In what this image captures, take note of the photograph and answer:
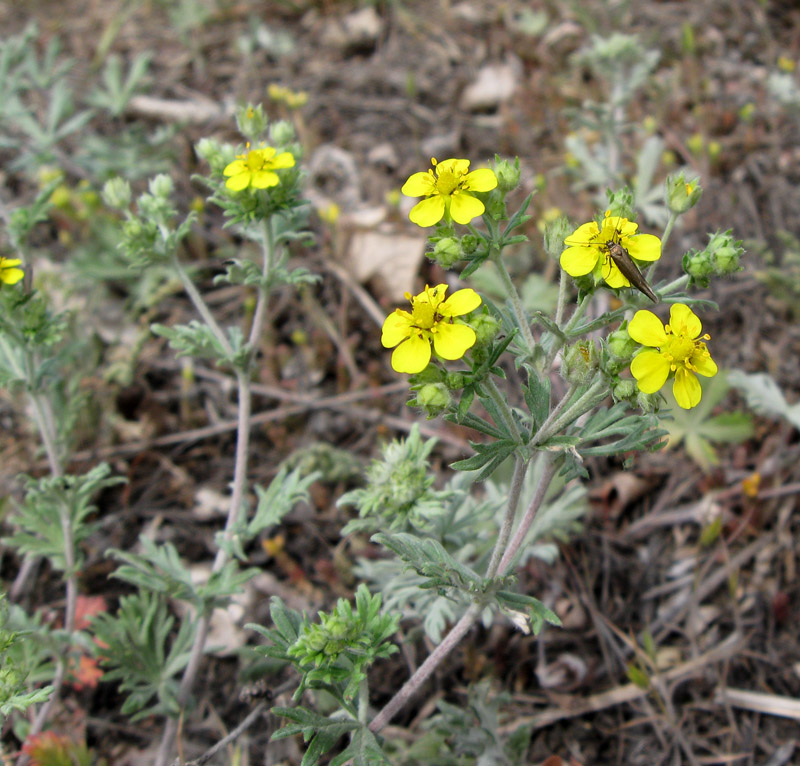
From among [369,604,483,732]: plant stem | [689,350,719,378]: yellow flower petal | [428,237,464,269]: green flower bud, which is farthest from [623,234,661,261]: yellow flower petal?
[369,604,483,732]: plant stem

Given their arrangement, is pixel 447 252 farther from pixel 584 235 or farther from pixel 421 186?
pixel 584 235

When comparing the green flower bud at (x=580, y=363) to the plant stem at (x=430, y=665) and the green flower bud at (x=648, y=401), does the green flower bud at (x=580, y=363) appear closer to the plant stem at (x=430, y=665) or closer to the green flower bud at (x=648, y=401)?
the green flower bud at (x=648, y=401)

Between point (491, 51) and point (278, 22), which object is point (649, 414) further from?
point (278, 22)

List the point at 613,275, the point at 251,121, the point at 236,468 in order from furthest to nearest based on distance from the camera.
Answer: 1. the point at 236,468
2. the point at 251,121
3. the point at 613,275

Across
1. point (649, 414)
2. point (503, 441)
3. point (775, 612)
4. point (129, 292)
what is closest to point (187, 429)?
point (129, 292)

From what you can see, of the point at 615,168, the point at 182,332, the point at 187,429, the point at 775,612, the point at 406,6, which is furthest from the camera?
the point at 406,6

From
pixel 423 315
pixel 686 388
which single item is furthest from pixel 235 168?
pixel 686 388
